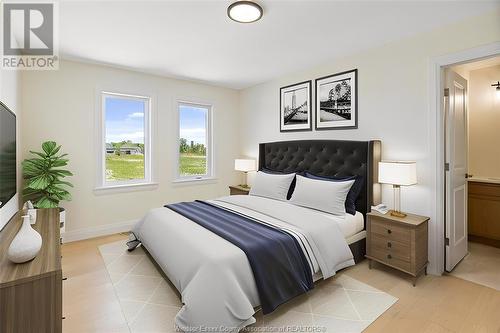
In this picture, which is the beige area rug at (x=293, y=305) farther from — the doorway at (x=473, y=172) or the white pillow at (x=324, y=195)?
the doorway at (x=473, y=172)

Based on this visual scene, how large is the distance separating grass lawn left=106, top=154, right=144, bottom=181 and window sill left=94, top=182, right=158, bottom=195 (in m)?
0.18

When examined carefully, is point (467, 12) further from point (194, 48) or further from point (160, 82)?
point (160, 82)

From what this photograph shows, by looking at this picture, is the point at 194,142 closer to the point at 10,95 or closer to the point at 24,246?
the point at 10,95

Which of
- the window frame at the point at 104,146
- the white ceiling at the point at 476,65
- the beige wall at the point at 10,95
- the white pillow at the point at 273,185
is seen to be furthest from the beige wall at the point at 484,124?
the beige wall at the point at 10,95

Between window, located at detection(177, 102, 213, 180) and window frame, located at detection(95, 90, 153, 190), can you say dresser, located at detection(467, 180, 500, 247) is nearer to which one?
window, located at detection(177, 102, 213, 180)

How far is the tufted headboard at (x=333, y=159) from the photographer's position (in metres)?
3.02

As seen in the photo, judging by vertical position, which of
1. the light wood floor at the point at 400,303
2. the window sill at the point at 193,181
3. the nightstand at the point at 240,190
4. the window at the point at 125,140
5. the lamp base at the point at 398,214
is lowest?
the light wood floor at the point at 400,303

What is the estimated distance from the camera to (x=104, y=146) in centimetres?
393

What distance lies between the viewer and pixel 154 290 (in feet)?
7.72

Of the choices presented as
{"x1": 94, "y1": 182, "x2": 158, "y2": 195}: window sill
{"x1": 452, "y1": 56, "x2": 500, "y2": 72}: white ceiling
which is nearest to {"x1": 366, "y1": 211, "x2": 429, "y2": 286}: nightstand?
{"x1": 452, "y1": 56, "x2": 500, "y2": 72}: white ceiling

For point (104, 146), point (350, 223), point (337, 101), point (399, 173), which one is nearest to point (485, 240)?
point (399, 173)

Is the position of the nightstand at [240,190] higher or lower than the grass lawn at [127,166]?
lower

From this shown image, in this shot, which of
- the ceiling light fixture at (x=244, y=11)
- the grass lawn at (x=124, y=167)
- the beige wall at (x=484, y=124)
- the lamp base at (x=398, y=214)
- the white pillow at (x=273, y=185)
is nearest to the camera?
the ceiling light fixture at (x=244, y=11)

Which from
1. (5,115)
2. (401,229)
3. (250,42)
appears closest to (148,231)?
(5,115)
